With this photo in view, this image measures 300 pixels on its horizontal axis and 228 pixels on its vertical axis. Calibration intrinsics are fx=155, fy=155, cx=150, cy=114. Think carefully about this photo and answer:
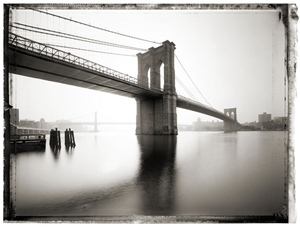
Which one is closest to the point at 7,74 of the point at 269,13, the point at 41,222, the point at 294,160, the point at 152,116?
the point at 41,222

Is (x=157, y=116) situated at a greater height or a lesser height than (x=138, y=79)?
lesser

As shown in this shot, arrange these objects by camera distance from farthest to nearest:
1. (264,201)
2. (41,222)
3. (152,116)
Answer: (152,116), (264,201), (41,222)

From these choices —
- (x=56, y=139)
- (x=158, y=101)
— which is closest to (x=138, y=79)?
(x=158, y=101)

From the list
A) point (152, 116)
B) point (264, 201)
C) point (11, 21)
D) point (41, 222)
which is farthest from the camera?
point (152, 116)

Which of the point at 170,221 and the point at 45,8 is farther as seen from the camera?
the point at 45,8

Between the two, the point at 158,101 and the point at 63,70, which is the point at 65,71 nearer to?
the point at 63,70

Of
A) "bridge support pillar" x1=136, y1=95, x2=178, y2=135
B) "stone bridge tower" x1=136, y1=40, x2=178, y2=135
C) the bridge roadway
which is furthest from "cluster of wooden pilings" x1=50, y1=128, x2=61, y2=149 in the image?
"bridge support pillar" x1=136, y1=95, x2=178, y2=135

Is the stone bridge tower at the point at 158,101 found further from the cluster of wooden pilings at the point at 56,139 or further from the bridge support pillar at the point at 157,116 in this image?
the cluster of wooden pilings at the point at 56,139

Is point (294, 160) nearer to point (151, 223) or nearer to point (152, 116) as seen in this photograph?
point (151, 223)
